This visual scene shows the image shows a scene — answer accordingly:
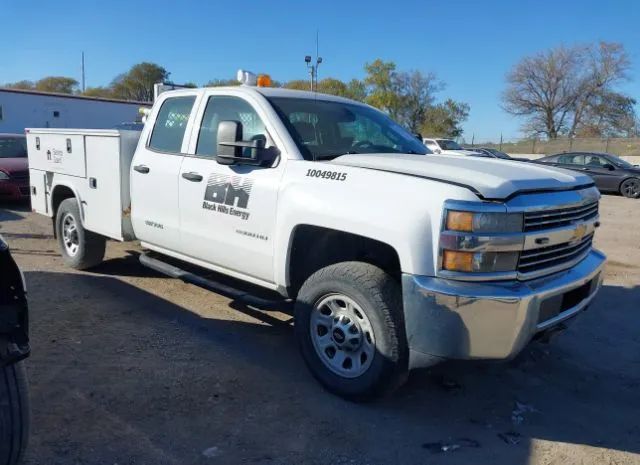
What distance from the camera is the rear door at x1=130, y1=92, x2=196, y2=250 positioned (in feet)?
15.6

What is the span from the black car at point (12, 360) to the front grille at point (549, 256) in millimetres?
2495

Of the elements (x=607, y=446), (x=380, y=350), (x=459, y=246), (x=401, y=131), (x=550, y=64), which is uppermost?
(x=550, y=64)

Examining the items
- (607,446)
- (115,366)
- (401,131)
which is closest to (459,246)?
(607,446)

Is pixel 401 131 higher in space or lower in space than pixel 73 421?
higher

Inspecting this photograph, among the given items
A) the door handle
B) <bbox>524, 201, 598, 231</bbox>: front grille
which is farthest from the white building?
<bbox>524, 201, 598, 231</bbox>: front grille

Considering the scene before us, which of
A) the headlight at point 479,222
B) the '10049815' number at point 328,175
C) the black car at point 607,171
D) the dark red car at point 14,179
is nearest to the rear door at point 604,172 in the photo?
the black car at point 607,171

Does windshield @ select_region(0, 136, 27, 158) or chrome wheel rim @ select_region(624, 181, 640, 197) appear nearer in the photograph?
windshield @ select_region(0, 136, 27, 158)

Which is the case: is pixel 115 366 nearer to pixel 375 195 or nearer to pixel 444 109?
pixel 375 195

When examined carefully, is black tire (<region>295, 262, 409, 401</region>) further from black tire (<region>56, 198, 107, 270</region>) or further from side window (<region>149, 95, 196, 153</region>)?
black tire (<region>56, 198, 107, 270</region>)

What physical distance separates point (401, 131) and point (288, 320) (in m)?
1.99

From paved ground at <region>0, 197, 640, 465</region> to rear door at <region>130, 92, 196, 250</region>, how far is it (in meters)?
0.79

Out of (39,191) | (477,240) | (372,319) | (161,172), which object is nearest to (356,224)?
(372,319)

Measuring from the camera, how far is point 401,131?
16.2 feet

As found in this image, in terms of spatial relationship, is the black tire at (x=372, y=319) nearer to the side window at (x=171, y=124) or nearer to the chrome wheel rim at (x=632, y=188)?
the side window at (x=171, y=124)
